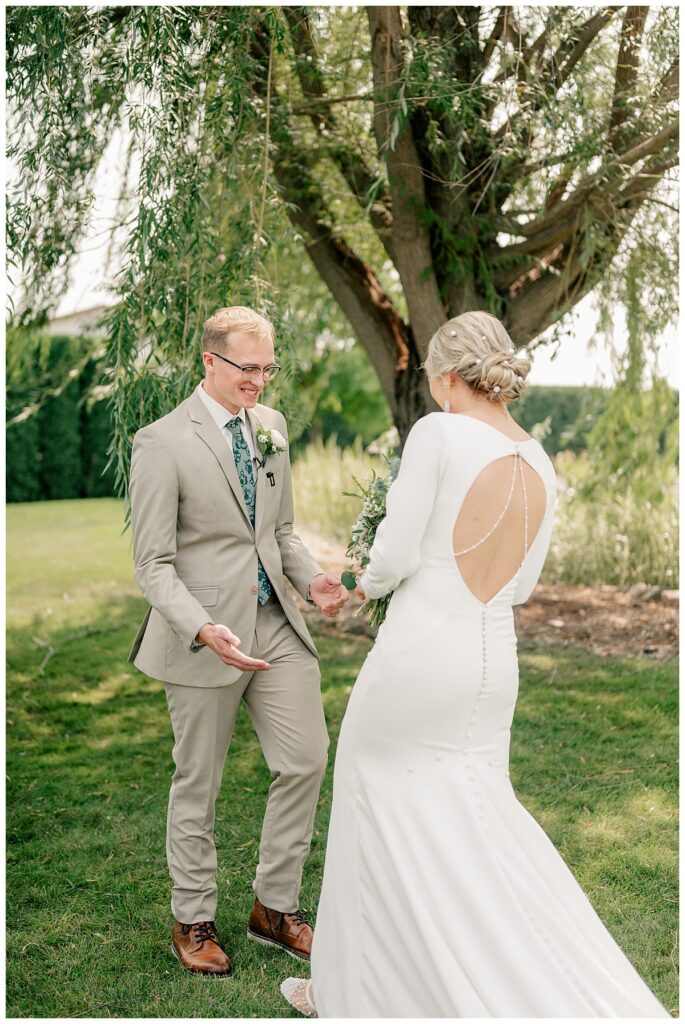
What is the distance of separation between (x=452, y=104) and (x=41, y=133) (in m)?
1.90

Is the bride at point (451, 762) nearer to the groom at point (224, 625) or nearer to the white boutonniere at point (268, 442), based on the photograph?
the groom at point (224, 625)

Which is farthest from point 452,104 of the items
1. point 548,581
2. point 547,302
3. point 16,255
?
point 548,581

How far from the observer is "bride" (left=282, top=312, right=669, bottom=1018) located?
2688 mm

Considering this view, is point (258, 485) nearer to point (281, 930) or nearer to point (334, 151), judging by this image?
point (281, 930)

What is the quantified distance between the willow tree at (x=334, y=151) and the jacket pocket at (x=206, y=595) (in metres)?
1.24

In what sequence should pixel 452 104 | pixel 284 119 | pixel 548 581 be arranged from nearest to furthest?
1. pixel 452 104
2. pixel 284 119
3. pixel 548 581

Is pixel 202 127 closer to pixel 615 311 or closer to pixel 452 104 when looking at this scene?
pixel 452 104

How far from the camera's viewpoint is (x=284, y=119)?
554cm

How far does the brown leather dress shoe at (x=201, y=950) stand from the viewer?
340 centimetres

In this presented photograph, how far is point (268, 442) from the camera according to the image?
11.8 ft

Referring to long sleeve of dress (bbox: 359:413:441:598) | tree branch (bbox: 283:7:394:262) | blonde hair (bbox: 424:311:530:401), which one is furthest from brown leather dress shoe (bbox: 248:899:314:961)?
tree branch (bbox: 283:7:394:262)

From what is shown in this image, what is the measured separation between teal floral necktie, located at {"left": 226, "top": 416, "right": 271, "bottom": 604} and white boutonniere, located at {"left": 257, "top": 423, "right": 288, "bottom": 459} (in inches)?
2.1

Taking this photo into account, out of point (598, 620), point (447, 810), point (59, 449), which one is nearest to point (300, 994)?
point (447, 810)

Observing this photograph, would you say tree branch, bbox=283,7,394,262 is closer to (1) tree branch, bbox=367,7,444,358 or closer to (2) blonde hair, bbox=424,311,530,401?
(1) tree branch, bbox=367,7,444,358
